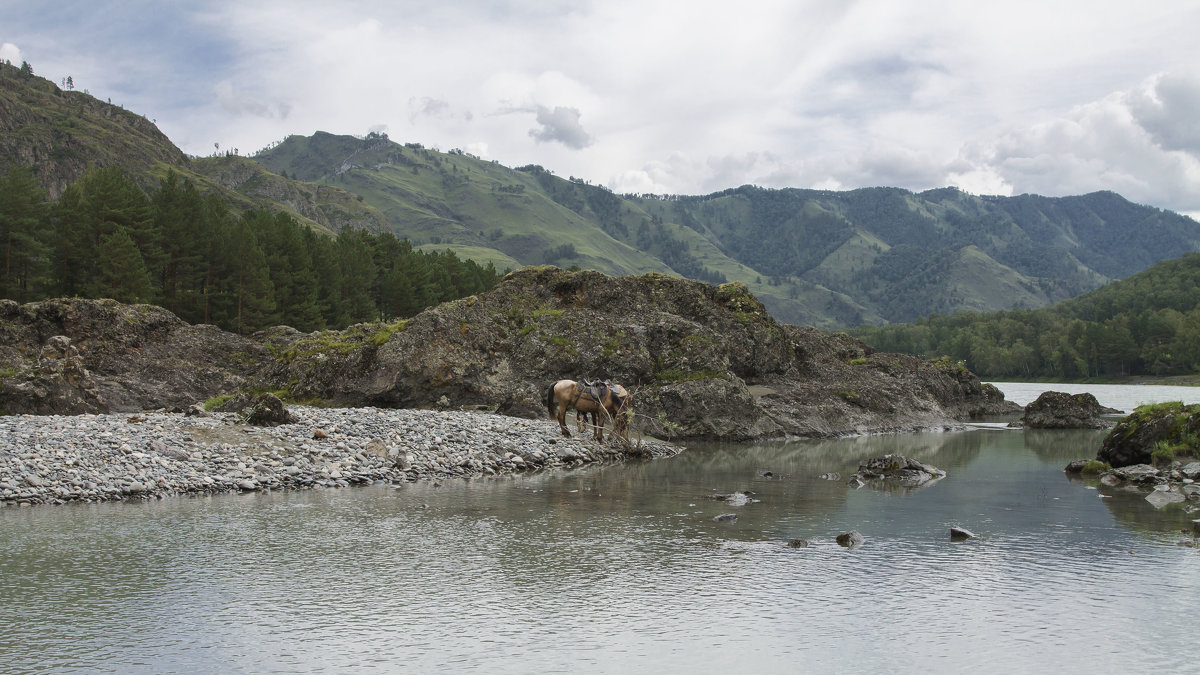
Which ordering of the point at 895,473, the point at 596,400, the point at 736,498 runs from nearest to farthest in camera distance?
the point at 736,498
the point at 895,473
the point at 596,400

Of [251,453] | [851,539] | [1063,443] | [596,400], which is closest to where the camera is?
[851,539]

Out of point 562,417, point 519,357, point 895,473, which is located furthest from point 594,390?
point 519,357

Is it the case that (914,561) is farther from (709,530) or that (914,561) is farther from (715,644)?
(715,644)

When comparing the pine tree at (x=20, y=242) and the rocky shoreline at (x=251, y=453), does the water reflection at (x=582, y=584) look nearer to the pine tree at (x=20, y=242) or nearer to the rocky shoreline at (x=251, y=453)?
the rocky shoreline at (x=251, y=453)

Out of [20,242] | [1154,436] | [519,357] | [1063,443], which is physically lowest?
[1063,443]

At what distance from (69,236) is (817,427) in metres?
58.1

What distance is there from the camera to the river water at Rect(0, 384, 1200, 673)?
35.1ft

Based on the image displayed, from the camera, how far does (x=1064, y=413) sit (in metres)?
59.4

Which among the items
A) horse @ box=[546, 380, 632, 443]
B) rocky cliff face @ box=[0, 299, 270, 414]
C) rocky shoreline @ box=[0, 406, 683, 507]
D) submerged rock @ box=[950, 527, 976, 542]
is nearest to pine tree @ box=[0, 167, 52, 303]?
rocky cliff face @ box=[0, 299, 270, 414]

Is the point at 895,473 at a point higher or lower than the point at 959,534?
higher

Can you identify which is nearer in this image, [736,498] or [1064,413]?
[736,498]

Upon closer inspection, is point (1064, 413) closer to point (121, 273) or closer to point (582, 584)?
point (582, 584)

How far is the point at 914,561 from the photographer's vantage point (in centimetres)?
1590

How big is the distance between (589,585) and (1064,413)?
56.5 meters
